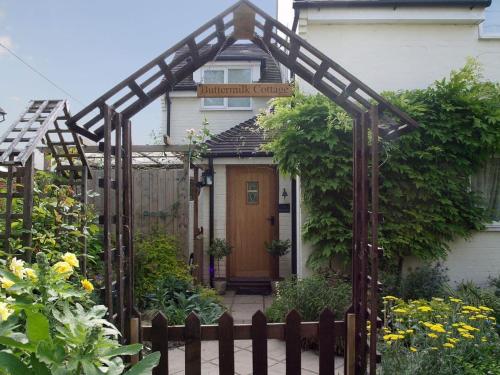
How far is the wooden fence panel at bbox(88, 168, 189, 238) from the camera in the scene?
663 cm

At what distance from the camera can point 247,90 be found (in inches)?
115

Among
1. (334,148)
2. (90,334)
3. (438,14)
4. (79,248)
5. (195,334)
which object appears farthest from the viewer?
(438,14)

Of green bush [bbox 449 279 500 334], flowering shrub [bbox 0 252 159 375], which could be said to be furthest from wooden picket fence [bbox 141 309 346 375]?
green bush [bbox 449 279 500 334]

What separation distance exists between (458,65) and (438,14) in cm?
81

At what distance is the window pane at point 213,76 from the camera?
1064cm

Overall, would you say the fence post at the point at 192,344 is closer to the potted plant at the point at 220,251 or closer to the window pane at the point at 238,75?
the potted plant at the point at 220,251

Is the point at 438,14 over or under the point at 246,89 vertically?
over

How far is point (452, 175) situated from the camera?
19.3 feet

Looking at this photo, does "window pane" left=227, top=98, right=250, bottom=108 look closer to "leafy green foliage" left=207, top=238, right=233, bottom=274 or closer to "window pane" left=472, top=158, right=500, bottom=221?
"leafy green foliage" left=207, top=238, right=233, bottom=274

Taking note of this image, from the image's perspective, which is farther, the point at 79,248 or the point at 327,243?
the point at 327,243

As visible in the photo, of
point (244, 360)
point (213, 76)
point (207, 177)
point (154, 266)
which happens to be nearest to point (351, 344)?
point (244, 360)

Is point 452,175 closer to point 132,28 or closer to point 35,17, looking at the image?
point 132,28

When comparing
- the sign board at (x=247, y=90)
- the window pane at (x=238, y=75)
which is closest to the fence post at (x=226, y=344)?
the sign board at (x=247, y=90)

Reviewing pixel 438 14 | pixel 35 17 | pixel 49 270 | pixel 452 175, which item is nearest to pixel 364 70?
pixel 438 14
